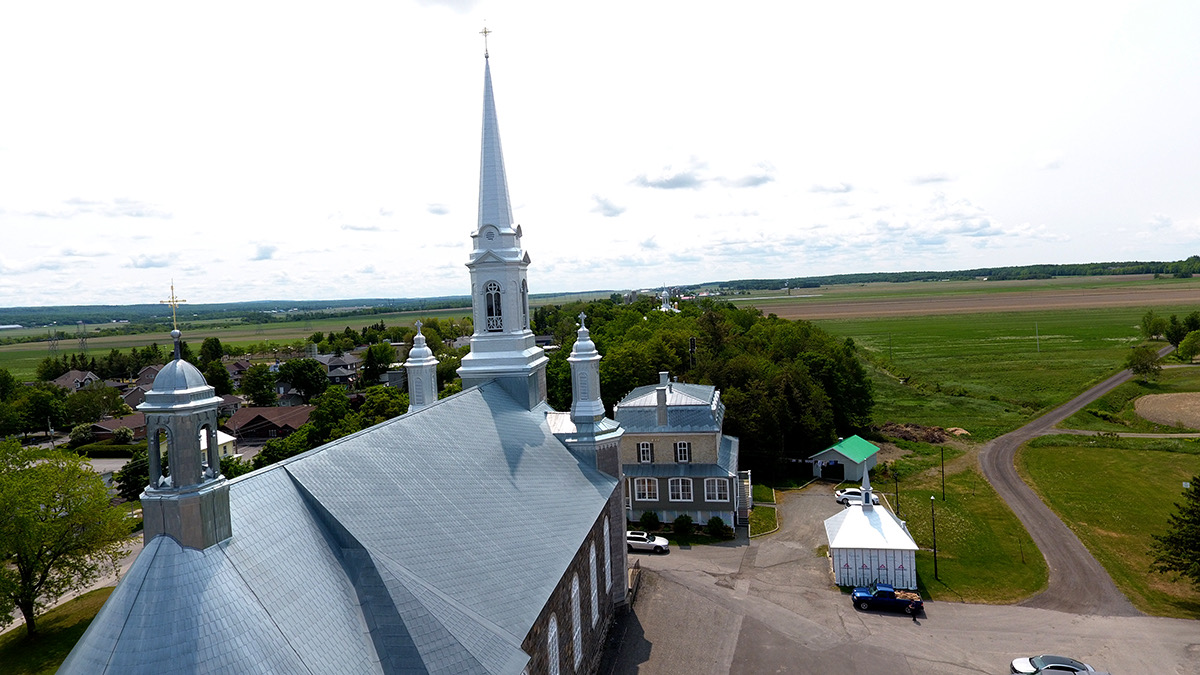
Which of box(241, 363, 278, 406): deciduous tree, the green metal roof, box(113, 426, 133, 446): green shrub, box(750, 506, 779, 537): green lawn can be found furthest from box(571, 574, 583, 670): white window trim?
box(241, 363, 278, 406): deciduous tree

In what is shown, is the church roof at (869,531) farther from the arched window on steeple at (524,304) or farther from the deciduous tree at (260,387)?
the deciduous tree at (260,387)

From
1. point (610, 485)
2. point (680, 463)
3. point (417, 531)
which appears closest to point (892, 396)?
point (680, 463)

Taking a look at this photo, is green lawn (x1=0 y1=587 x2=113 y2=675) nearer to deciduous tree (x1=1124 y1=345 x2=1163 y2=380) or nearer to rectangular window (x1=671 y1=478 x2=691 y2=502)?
rectangular window (x1=671 y1=478 x2=691 y2=502)

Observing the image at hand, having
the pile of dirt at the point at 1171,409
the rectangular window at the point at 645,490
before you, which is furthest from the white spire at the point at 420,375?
the pile of dirt at the point at 1171,409

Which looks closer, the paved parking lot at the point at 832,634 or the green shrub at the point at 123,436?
the paved parking lot at the point at 832,634

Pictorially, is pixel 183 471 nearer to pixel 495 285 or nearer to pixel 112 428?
pixel 495 285

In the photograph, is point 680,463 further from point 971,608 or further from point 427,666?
point 427,666
